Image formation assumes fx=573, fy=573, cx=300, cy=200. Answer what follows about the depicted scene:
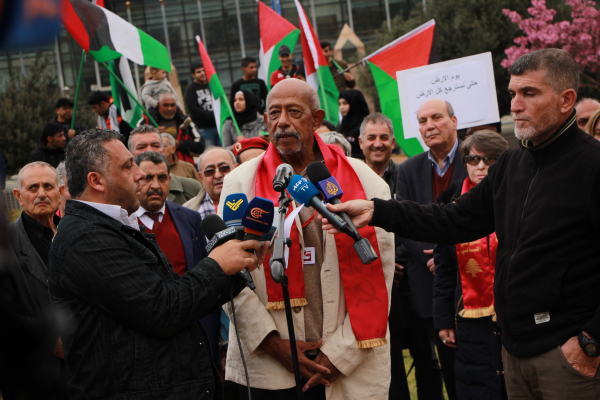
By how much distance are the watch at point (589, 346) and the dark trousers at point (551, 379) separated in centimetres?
11

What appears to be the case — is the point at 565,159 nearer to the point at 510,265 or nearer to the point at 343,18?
the point at 510,265

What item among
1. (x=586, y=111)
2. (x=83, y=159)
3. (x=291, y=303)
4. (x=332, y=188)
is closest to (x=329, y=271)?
(x=291, y=303)

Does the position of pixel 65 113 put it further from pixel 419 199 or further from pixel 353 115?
pixel 419 199

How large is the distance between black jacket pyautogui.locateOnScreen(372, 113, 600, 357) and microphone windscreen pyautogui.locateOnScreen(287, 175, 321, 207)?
41.3 inches

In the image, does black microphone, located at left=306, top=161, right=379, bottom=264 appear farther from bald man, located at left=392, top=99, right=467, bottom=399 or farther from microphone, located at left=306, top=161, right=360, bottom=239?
bald man, located at left=392, top=99, right=467, bottom=399

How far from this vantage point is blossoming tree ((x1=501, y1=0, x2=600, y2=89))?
17.7 m

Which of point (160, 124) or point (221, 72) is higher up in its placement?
point (221, 72)

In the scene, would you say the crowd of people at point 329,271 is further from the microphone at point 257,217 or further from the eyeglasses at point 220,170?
the eyeglasses at point 220,170

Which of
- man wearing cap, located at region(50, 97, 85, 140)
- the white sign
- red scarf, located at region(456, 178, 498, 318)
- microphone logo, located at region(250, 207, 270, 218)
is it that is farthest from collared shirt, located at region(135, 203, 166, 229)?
man wearing cap, located at region(50, 97, 85, 140)

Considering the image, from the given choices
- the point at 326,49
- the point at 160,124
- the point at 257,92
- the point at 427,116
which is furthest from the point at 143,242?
the point at 326,49

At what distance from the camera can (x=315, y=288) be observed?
316 centimetres

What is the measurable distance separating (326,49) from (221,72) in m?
20.3

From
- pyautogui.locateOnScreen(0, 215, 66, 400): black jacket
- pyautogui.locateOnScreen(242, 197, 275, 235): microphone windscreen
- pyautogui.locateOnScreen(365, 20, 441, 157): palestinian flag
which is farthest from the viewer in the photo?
pyautogui.locateOnScreen(365, 20, 441, 157): palestinian flag

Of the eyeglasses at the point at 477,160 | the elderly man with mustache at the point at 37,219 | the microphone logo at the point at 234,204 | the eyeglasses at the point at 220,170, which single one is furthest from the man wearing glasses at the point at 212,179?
the microphone logo at the point at 234,204
